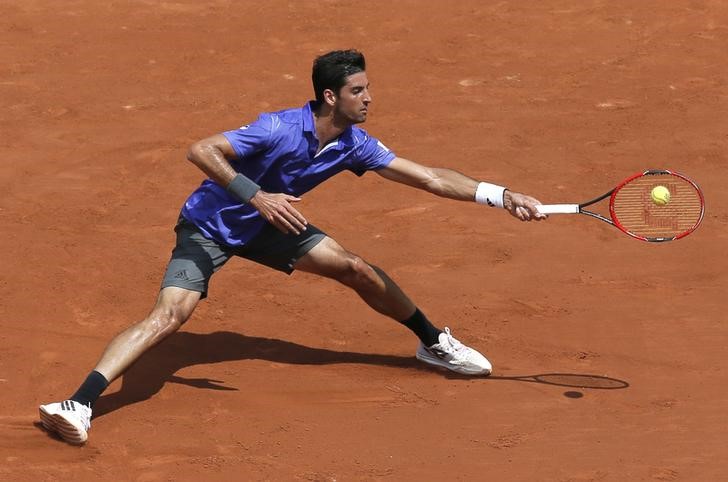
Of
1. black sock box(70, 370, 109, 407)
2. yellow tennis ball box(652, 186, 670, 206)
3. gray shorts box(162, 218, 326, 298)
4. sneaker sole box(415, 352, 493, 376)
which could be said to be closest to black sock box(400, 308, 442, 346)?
sneaker sole box(415, 352, 493, 376)

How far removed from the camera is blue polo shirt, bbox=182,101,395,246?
738 cm

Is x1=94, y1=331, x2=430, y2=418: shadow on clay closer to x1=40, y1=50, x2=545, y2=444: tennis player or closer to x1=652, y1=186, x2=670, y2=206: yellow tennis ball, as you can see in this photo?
x1=40, y1=50, x2=545, y2=444: tennis player

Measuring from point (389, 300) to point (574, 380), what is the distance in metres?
1.14

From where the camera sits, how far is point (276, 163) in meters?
7.47

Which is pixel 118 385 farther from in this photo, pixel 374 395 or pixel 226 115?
pixel 226 115

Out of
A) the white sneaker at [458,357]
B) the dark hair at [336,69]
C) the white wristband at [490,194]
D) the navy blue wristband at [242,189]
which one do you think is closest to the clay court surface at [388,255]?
the white sneaker at [458,357]

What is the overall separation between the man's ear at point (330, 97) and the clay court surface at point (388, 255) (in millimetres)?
1573

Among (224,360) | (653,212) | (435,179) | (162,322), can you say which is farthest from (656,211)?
(162,322)

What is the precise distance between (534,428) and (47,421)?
8.28 ft

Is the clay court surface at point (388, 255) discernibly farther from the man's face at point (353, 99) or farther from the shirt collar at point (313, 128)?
the man's face at point (353, 99)

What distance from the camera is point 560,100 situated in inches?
464

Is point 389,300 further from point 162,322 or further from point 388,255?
point 388,255

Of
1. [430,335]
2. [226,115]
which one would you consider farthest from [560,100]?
[430,335]

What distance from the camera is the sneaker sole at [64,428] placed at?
6.79 metres
